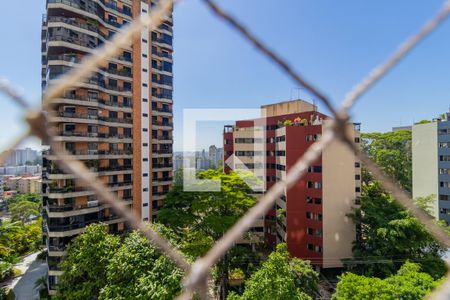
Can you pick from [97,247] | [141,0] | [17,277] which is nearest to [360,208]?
[97,247]

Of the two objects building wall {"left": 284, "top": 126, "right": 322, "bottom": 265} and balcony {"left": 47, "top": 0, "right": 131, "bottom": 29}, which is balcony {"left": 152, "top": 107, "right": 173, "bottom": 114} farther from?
building wall {"left": 284, "top": 126, "right": 322, "bottom": 265}

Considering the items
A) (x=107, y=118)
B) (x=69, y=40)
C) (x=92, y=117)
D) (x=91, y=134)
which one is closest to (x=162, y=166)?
(x=107, y=118)

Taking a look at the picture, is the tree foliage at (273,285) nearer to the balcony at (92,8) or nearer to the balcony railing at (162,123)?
the balcony railing at (162,123)

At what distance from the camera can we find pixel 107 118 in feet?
32.6

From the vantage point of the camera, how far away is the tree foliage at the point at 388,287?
4895mm

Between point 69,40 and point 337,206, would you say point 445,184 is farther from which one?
point 69,40

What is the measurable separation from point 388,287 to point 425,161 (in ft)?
35.3

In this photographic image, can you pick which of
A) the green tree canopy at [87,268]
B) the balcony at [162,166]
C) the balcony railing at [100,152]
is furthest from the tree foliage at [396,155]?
the green tree canopy at [87,268]

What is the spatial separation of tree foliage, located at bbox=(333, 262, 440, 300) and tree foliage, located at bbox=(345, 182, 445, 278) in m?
1.88

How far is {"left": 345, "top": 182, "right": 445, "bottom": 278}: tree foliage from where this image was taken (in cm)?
739

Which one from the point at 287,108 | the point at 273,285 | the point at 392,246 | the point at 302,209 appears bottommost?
the point at 392,246

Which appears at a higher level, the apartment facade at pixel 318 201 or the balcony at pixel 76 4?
the balcony at pixel 76 4

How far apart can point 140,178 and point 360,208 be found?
8599mm

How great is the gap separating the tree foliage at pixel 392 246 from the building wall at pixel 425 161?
19.6ft
